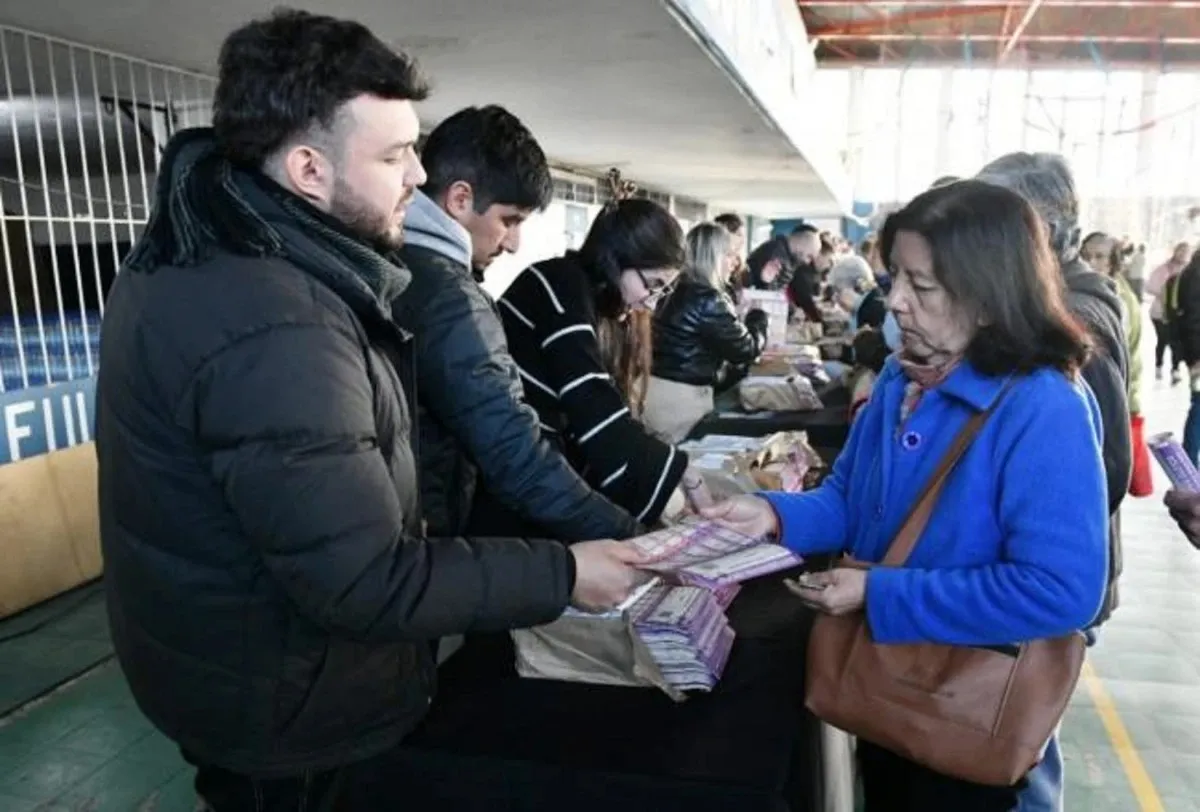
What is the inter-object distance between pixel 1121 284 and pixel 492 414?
4.37 m

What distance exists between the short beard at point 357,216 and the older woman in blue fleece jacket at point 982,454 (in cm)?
81

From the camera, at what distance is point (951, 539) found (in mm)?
1367

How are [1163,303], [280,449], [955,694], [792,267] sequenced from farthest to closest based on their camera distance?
[1163,303] → [792,267] → [955,694] → [280,449]

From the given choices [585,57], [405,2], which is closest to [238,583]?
[405,2]

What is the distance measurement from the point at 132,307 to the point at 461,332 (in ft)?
1.92

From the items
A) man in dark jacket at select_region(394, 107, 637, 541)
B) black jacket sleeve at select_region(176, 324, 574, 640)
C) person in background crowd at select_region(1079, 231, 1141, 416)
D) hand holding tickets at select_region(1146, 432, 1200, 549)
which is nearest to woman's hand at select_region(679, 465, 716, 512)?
man in dark jacket at select_region(394, 107, 637, 541)

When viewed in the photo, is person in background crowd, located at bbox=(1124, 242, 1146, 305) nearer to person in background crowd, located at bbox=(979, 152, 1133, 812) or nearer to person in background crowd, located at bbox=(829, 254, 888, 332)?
person in background crowd, located at bbox=(829, 254, 888, 332)

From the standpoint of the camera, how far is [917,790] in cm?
149

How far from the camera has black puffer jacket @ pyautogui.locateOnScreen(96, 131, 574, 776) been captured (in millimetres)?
976

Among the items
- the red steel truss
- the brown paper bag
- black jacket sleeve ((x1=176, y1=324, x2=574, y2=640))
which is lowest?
the brown paper bag

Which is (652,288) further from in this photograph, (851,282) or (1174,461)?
(851,282)

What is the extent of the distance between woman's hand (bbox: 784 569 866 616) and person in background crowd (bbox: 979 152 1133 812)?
517 millimetres

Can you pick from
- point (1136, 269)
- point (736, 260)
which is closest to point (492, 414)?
point (736, 260)

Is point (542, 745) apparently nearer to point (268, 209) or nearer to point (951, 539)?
point (951, 539)
